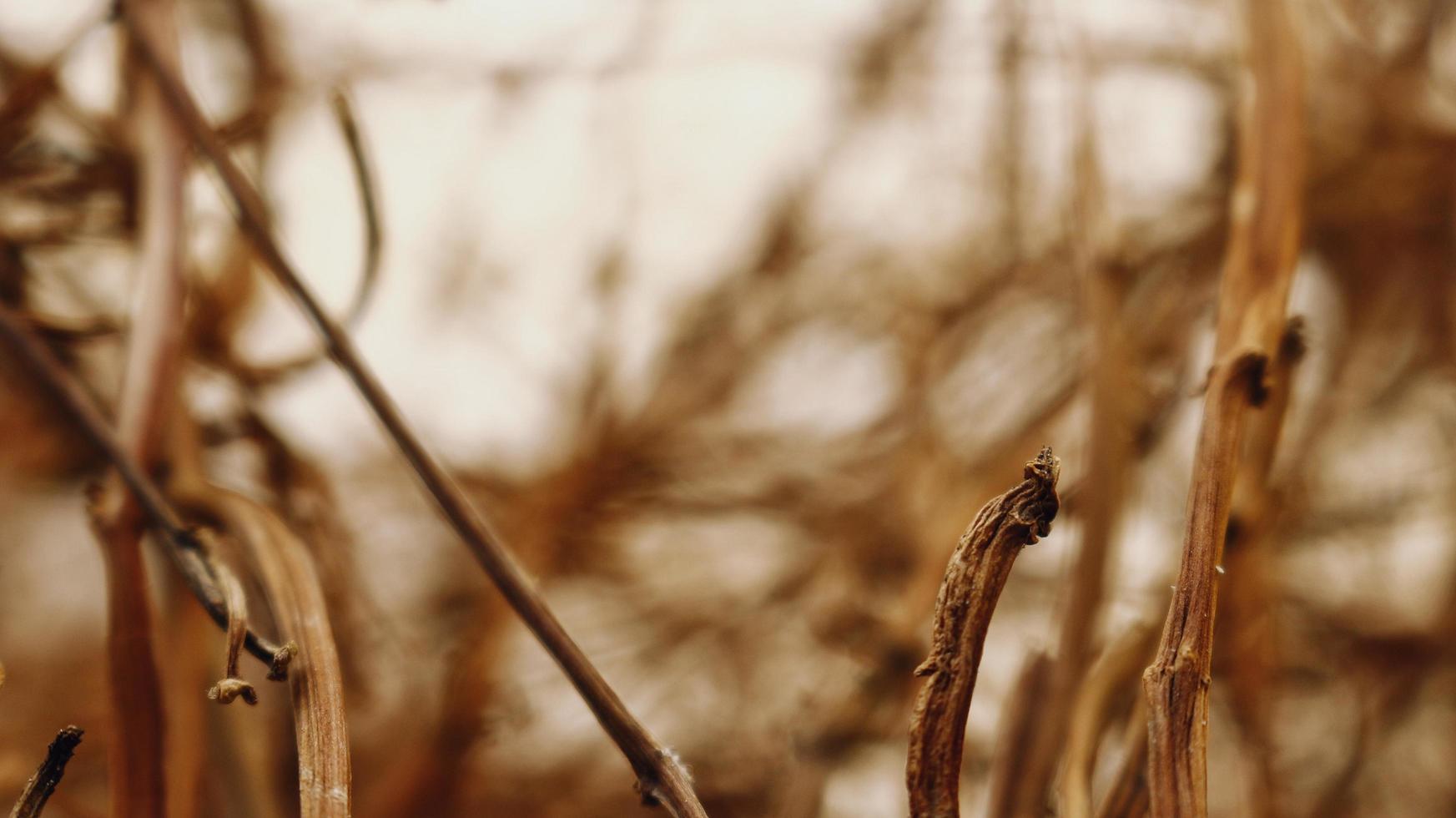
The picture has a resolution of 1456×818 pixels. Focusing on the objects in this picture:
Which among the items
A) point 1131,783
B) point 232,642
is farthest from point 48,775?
point 1131,783

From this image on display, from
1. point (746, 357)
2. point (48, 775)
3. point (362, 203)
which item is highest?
point (746, 357)

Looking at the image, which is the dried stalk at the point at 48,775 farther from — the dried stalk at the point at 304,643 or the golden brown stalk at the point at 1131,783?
the golden brown stalk at the point at 1131,783

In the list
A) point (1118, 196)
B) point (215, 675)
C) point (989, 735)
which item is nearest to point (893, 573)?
point (989, 735)

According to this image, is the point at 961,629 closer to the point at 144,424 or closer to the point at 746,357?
the point at 144,424

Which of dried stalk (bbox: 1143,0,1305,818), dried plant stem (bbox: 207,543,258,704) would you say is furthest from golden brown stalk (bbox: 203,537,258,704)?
dried stalk (bbox: 1143,0,1305,818)

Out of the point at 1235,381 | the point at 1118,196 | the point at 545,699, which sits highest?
the point at 1118,196

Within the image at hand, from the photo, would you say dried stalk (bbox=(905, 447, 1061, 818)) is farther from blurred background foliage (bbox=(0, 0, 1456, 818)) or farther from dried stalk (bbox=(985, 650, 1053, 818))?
blurred background foliage (bbox=(0, 0, 1456, 818))

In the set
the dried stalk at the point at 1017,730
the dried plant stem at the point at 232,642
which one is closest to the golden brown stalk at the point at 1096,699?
the dried stalk at the point at 1017,730

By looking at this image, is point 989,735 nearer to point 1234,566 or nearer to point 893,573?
point 893,573

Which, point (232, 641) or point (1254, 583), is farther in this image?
point (1254, 583)
